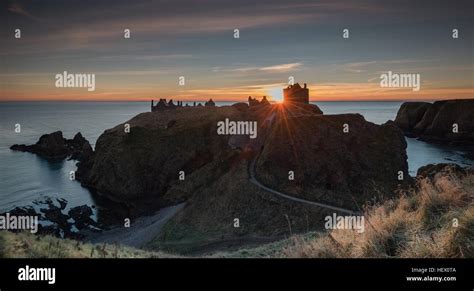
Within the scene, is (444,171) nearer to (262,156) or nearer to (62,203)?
(262,156)

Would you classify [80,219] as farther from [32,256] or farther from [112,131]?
[32,256]

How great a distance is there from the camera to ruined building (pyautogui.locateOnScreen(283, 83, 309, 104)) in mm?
102375

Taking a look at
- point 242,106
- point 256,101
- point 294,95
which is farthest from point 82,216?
point 242,106

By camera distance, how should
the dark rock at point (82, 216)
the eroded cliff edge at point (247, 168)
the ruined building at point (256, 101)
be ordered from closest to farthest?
the eroded cliff edge at point (247, 168), the dark rock at point (82, 216), the ruined building at point (256, 101)

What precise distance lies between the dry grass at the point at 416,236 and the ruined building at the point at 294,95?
295ft

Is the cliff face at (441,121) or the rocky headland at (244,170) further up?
the cliff face at (441,121)

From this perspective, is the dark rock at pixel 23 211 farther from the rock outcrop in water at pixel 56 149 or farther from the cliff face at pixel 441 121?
the cliff face at pixel 441 121

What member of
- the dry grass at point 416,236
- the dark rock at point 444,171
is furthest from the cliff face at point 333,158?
the dry grass at point 416,236

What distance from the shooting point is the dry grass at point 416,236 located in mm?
9062

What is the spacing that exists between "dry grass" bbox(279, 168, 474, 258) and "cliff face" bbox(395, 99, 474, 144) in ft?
354

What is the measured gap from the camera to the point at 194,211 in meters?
61.7

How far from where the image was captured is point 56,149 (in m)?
122
